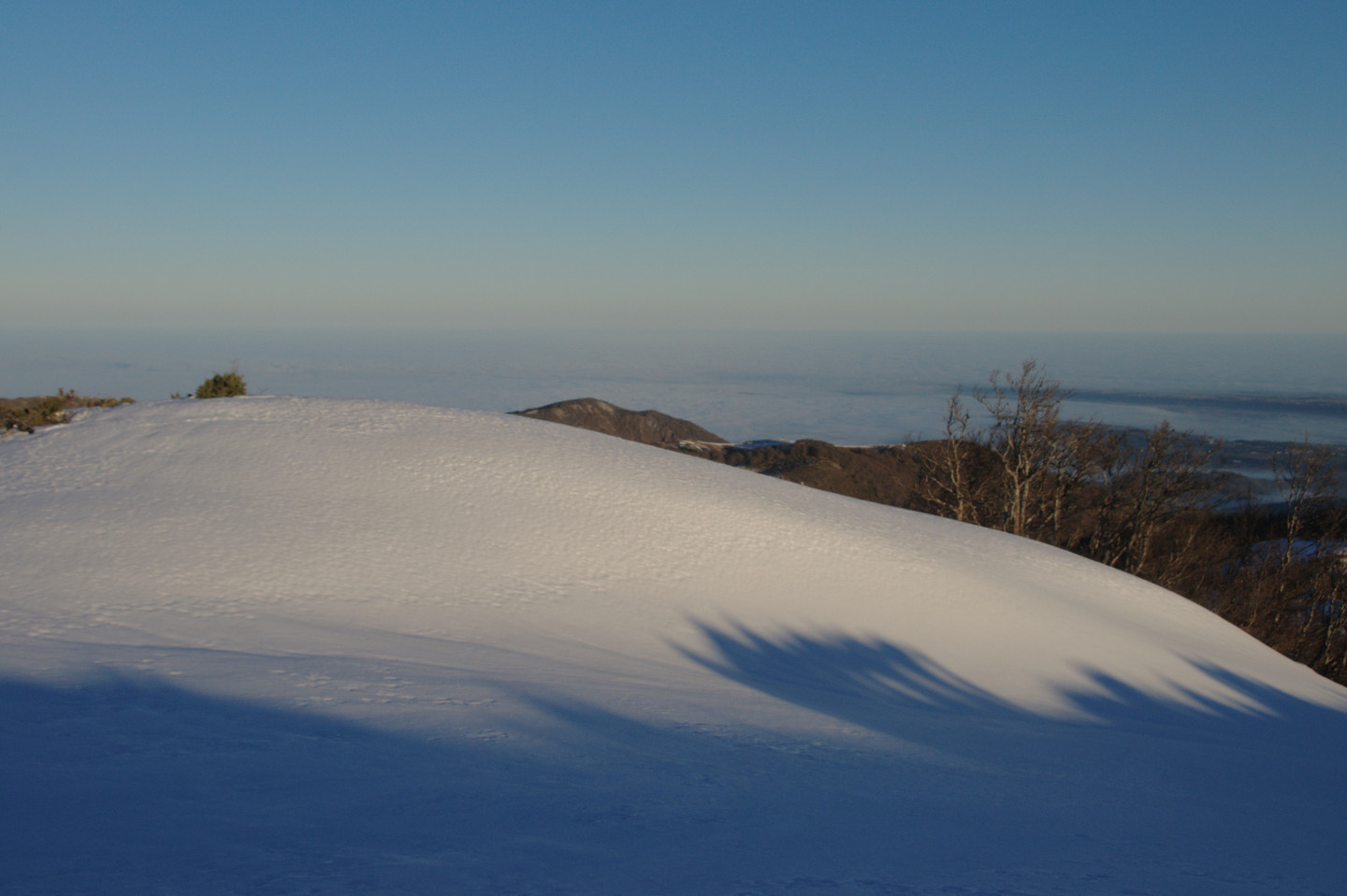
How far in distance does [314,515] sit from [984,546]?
1160cm

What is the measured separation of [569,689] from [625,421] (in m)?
54.3

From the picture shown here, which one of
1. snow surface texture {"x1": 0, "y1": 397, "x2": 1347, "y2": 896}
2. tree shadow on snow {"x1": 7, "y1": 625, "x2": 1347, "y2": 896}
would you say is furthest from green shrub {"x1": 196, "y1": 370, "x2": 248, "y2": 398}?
tree shadow on snow {"x1": 7, "y1": 625, "x2": 1347, "y2": 896}

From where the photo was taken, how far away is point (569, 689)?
603 centimetres

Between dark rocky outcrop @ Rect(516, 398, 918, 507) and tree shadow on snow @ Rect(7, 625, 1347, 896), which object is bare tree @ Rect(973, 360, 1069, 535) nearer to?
dark rocky outcrop @ Rect(516, 398, 918, 507)

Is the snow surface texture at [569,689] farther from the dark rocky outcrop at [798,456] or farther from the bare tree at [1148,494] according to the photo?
the dark rocky outcrop at [798,456]

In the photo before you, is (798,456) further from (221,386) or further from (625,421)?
(221,386)

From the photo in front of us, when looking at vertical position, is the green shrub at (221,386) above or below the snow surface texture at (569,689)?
above

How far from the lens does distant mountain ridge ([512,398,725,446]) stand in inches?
2169

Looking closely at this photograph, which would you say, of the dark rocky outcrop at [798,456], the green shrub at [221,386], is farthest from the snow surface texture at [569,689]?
the dark rocky outcrop at [798,456]

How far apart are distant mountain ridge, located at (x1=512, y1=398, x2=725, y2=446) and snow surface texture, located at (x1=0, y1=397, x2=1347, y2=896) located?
39.5 meters

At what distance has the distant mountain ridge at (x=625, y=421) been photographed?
55094 mm

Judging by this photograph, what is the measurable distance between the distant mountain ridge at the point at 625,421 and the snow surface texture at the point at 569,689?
39.5 m

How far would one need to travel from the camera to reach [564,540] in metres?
10.9

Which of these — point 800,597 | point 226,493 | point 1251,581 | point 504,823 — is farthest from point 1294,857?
point 1251,581
